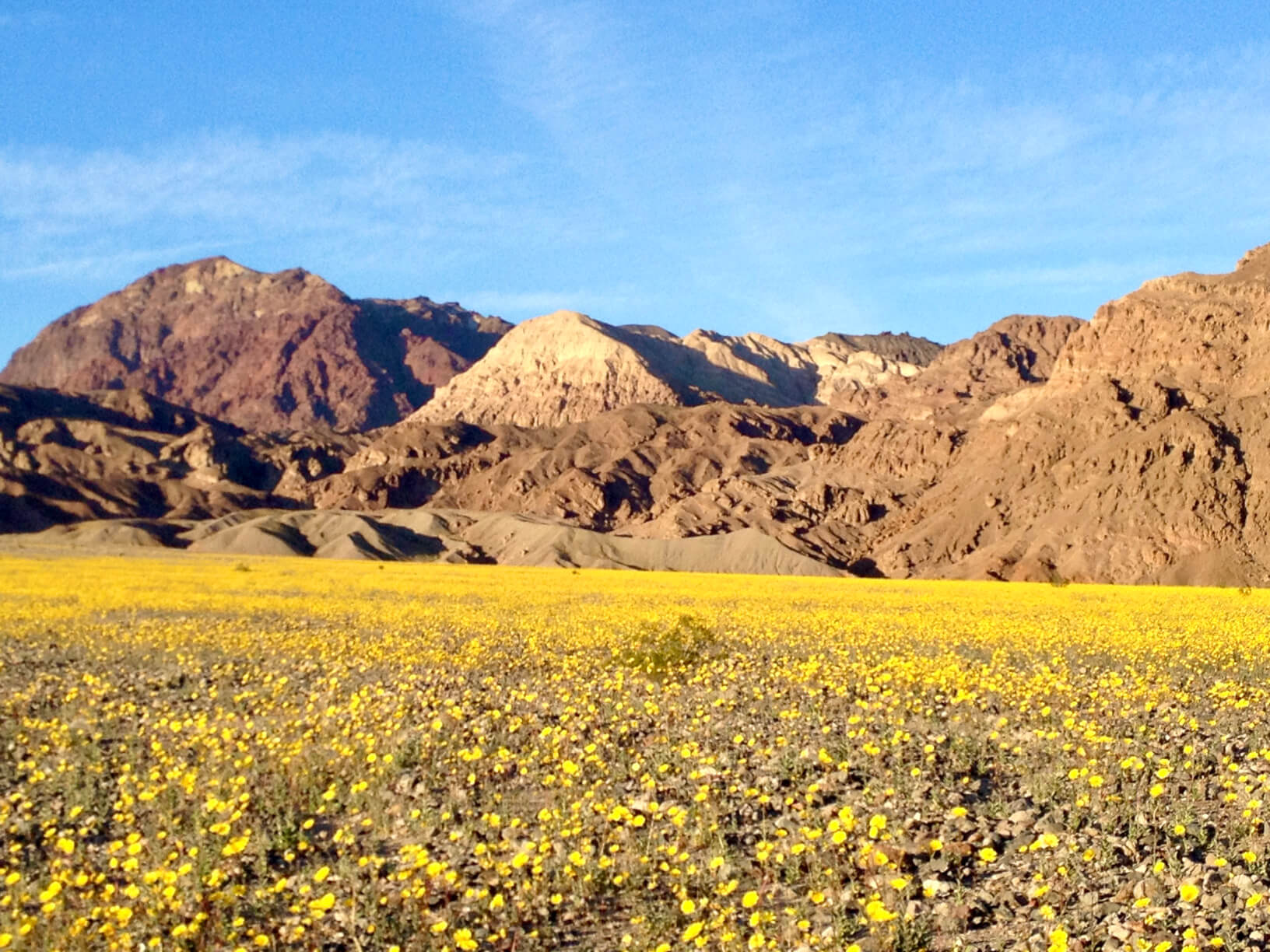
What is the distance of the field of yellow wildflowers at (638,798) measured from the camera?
6309mm

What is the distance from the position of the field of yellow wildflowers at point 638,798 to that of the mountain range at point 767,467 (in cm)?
6503

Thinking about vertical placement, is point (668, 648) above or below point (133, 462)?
below

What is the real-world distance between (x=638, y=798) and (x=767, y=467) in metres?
130

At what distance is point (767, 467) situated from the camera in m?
137

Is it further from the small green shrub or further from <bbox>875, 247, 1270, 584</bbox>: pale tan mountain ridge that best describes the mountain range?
the small green shrub

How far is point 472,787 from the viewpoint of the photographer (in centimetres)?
940

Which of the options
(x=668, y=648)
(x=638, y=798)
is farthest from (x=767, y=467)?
(x=638, y=798)

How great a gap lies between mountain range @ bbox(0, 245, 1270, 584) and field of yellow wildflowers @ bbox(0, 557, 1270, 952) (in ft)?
213

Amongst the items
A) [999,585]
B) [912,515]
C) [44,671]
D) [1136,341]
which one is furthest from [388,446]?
[44,671]

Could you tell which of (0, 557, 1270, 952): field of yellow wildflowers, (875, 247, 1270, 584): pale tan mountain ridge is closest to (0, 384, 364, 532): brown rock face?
(875, 247, 1270, 584): pale tan mountain ridge

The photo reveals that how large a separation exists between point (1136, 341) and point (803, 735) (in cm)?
10010

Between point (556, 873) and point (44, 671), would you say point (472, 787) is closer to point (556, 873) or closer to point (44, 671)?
point (556, 873)

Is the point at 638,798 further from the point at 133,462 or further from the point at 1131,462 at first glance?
the point at 133,462

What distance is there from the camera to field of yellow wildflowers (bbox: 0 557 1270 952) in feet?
20.7
